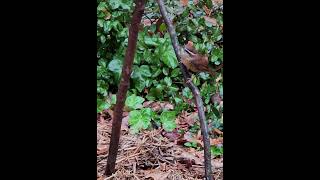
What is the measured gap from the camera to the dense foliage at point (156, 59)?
1611 mm

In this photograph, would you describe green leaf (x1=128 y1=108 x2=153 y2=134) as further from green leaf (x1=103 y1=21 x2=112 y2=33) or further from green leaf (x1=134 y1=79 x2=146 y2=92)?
green leaf (x1=103 y1=21 x2=112 y2=33)

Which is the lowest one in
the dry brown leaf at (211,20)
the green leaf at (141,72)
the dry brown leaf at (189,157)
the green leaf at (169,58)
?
the dry brown leaf at (189,157)

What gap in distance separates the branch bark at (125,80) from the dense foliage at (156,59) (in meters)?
0.32

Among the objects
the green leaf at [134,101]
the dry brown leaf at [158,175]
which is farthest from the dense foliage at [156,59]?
the dry brown leaf at [158,175]

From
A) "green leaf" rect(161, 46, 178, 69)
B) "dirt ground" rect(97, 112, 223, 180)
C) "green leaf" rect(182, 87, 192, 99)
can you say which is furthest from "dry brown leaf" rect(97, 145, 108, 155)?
"green leaf" rect(161, 46, 178, 69)

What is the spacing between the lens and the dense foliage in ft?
5.29

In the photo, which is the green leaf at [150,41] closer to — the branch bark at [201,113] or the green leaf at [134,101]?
the green leaf at [134,101]

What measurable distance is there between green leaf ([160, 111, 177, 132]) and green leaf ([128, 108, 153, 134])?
4cm

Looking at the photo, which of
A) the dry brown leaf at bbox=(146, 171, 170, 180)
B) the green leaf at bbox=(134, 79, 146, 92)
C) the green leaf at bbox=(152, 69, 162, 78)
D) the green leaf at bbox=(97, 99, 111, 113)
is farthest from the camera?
the green leaf at bbox=(152, 69, 162, 78)

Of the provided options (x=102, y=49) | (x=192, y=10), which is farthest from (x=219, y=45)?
(x=102, y=49)

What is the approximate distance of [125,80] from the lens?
45.9 inches
